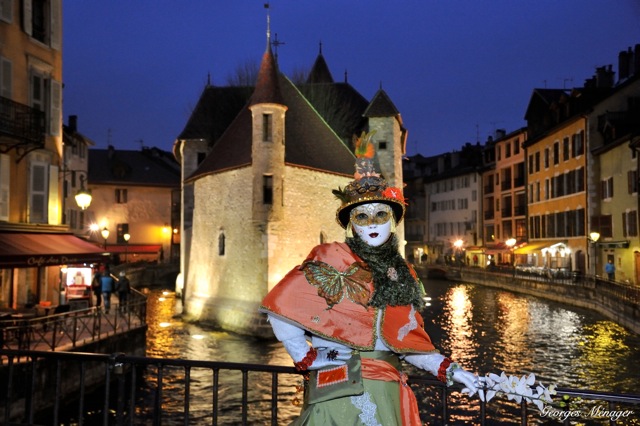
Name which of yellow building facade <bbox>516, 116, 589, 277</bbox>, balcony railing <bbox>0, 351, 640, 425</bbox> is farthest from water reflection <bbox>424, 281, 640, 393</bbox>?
yellow building facade <bbox>516, 116, 589, 277</bbox>

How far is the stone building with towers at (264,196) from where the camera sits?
80.8ft

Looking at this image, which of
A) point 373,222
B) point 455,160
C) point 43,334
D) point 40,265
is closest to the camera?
point 373,222

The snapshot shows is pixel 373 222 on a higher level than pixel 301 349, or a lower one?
higher

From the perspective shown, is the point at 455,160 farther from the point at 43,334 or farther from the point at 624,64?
the point at 43,334

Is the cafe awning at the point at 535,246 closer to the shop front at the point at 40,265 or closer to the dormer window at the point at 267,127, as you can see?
the dormer window at the point at 267,127

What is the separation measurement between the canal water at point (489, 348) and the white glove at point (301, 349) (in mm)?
8850

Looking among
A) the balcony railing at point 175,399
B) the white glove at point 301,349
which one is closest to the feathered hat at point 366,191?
the white glove at point 301,349

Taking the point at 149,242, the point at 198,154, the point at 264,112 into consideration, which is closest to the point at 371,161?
the point at 264,112

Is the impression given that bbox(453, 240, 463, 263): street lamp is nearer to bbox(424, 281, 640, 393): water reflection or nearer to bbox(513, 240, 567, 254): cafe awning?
bbox(513, 240, 567, 254): cafe awning

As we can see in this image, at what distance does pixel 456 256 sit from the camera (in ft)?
216

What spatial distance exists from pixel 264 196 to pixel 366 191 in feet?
67.8

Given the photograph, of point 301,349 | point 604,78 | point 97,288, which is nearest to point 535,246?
point 604,78

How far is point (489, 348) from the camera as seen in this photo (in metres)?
20.6

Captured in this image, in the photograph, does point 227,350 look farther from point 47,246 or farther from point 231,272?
point 47,246
